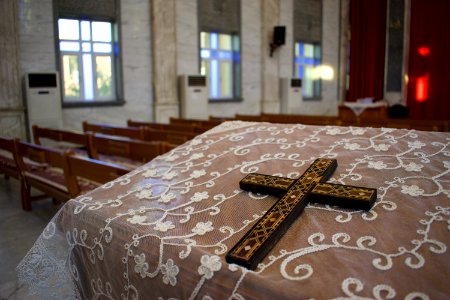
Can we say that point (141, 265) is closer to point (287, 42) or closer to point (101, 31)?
point (101, 31)

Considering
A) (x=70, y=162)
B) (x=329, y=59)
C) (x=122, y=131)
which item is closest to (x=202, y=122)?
(x=122, y=131)

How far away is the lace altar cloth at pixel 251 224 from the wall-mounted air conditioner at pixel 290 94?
Result: 839 cm

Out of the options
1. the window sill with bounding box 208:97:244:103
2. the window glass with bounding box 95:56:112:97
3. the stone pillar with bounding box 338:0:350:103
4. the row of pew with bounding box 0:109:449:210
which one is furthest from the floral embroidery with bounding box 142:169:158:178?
the stone pillar with bounding box 338:0:350:103

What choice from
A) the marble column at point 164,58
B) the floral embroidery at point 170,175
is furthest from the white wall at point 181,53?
the floral embroidery at point 170,175

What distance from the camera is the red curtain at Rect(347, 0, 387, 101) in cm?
1064

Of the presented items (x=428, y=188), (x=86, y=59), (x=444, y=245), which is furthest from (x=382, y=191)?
(x=86, y=59)

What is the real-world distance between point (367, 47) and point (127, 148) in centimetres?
922

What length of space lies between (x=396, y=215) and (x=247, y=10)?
349 inches

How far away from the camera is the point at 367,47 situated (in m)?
10.8

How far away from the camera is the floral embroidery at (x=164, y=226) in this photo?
3.35ft

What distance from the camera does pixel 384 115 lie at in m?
8.64

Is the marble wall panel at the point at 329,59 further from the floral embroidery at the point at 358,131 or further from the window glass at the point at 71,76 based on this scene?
the floral embroidery at the point at 358,131

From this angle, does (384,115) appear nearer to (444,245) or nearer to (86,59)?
(86,59)

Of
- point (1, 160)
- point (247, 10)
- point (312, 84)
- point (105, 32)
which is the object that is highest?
point (247, 10)
